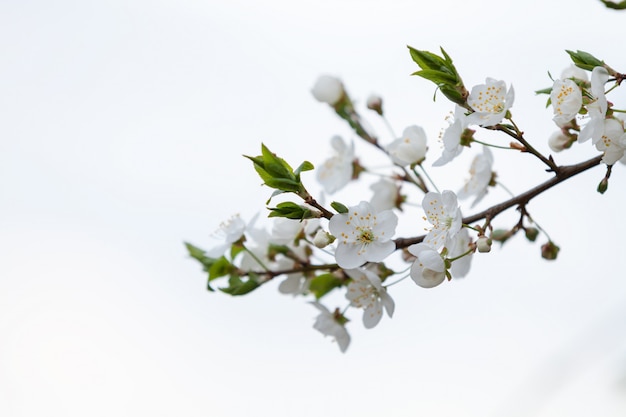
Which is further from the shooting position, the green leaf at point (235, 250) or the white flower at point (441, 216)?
the green leaf at point (235, 250)

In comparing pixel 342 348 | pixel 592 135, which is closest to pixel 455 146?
pixel 592 135

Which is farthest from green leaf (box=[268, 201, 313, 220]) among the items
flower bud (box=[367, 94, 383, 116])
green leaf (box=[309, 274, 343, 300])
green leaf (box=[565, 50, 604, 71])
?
flower bud (box=[367, 94, 383, 116])

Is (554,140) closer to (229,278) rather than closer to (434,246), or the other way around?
(434,246)

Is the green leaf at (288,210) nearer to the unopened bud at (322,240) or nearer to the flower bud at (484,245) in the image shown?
the unopened bud at (322,240)

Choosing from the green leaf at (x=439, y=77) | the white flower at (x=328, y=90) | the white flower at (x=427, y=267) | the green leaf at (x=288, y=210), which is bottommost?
the white flower at (x=427, y=267)

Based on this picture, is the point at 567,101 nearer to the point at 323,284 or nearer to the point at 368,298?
the point at 368,298

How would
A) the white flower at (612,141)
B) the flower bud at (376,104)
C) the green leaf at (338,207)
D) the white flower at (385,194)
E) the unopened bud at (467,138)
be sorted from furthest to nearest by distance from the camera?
the flower bud at (376,104) < the white flower at (385,194) < the unopened bud at (467,138) < the green leaf at (338,207) < the white flower at (612,141)

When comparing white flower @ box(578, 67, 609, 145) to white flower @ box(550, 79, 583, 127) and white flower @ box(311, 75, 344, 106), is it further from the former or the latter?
white flower @ box(311, 75, 344, 106)

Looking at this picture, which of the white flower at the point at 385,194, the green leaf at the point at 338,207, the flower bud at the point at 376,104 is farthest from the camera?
the flower bud at the point at 376,104

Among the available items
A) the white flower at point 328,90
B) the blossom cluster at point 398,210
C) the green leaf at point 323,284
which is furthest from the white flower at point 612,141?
the white flower at point 328,90
